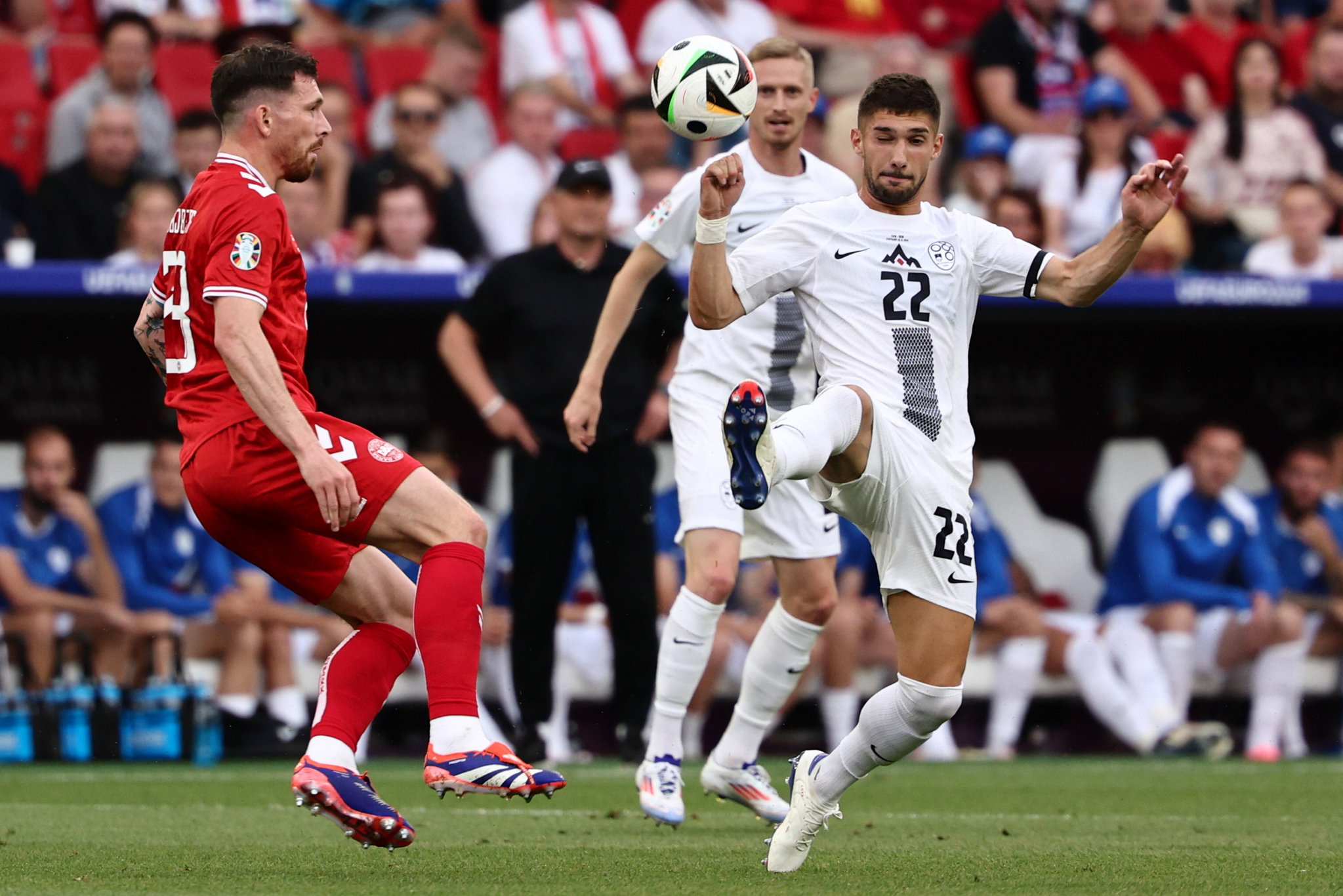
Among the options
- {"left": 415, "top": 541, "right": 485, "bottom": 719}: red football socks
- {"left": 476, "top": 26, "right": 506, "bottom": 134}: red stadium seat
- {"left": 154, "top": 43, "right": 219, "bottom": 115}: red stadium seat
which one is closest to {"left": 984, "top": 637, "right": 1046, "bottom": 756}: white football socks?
{"left": 476, "top": 26, "right": 506, "bottom": 134}: red stadium seat

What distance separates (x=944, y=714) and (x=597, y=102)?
8.08 meters

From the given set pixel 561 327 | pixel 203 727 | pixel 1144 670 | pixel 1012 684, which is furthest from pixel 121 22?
pixel 1144 670

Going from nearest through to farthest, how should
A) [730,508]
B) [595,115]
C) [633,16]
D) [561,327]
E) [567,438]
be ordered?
[730,508] → [567,438] → [561,327] → [595,115] → [633,16]

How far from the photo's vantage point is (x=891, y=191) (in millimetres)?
5102

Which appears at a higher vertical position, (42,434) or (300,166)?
(300,166)

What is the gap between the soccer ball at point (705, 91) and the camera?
5.23 metres

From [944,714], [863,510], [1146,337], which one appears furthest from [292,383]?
[1146,337]

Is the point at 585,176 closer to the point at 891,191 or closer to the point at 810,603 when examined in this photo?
the point at 810,603

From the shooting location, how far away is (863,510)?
5000 mm

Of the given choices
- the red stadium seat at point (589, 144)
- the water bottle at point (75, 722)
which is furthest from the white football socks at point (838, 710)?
the red stadium seat at point (589, 144)

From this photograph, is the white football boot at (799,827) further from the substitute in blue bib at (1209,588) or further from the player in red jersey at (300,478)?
the substitute in blue bib at (1209,588)

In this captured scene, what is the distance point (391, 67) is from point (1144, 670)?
19.3 feet

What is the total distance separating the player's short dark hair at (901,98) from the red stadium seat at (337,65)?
23.0ft

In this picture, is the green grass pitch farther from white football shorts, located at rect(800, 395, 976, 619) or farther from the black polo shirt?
the black polo shirt
